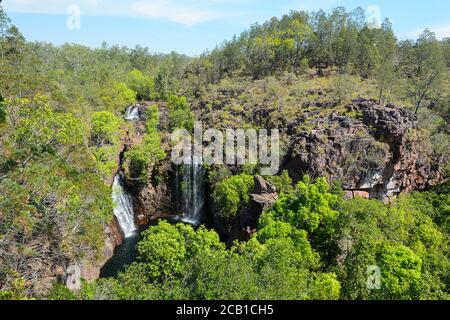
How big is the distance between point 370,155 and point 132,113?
43.4m

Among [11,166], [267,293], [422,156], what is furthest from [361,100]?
[11,166]

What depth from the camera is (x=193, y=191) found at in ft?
148

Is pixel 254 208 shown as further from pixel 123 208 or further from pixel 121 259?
pixel 123 208

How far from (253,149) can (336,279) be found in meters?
22.6

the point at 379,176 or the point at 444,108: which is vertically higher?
the point at 444,108

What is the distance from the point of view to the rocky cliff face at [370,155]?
3653 cm

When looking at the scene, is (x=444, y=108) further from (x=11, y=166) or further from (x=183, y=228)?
(x=11, y=166)

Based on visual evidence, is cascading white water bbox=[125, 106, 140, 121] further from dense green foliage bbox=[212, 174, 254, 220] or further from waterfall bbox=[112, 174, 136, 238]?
dense green foliage bbox=[212, 174, 254, 220]

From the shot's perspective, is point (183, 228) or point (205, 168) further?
point (205, 168)

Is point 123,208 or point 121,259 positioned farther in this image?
point 123,208

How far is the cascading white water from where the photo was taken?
6269cm

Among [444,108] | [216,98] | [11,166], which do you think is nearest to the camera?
[11,166]

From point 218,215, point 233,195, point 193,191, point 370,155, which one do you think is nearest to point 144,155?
point 193,191

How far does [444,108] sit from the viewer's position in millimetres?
49094
